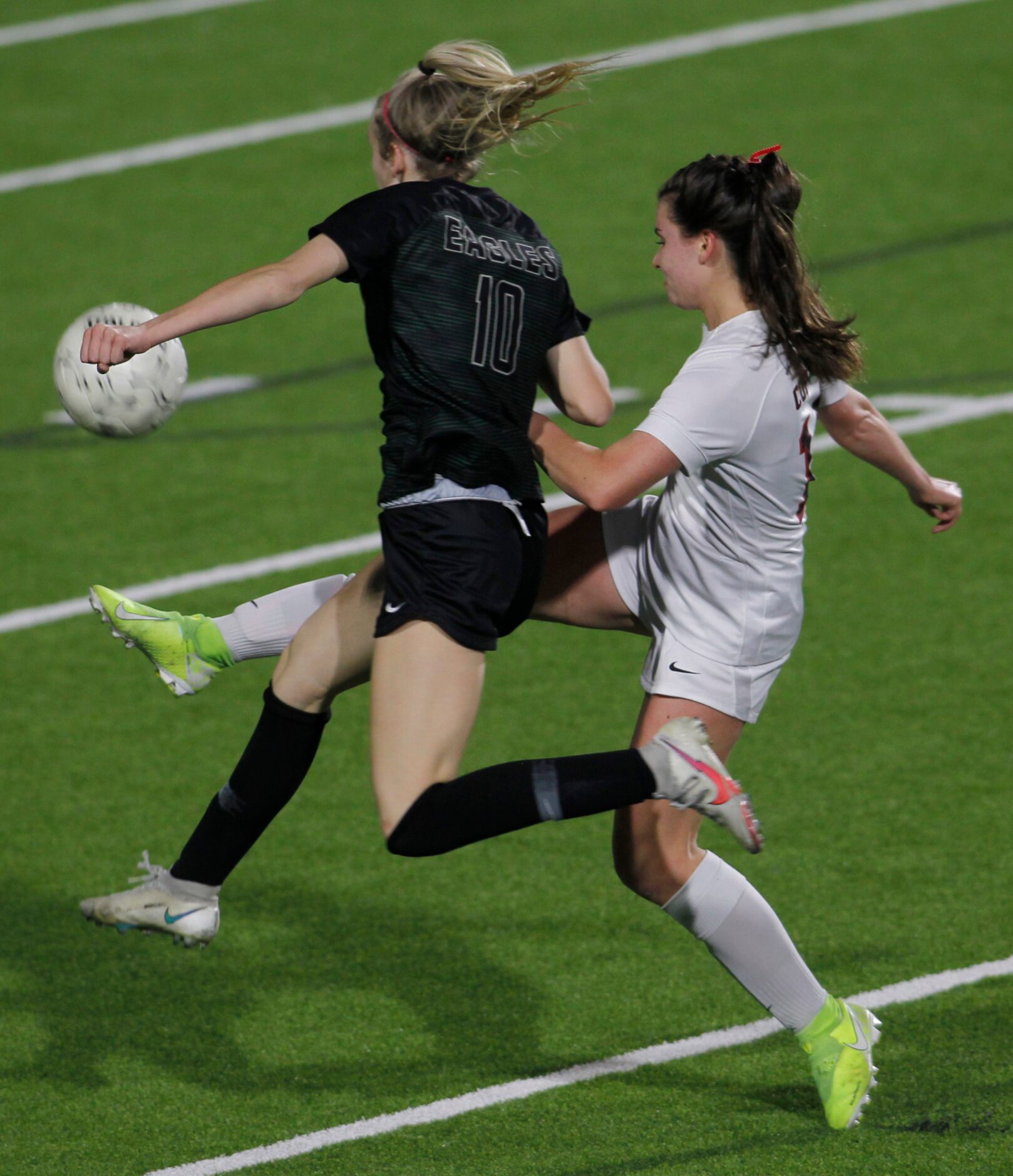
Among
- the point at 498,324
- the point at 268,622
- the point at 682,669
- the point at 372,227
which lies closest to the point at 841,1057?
the point at 682,669

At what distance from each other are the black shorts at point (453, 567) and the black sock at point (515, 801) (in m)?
0.33

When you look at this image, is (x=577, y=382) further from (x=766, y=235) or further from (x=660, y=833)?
(x=660, y=833)

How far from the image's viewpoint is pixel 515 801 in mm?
4215

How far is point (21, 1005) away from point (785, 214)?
2882 millimetres

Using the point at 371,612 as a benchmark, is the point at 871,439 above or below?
above

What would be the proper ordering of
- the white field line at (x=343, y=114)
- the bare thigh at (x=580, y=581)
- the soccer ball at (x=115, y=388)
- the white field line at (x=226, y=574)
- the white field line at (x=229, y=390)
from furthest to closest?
the white field line at (x=343, y=114)
the white field line at (x=229, y=390)
the white field line at (x=226, y=574)
the bare thigh at (x=580, y=581)
the soccer ball at (x=115, y=388)

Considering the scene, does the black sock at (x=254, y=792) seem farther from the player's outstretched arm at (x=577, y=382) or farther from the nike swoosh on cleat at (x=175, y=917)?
the player's outstretched arm at (x=577, y=382)

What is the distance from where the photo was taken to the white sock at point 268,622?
16.2 feet

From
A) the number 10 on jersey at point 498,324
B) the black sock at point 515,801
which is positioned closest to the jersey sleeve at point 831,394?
the number 10 on jersey at point 498,324

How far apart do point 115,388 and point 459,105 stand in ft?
3.54

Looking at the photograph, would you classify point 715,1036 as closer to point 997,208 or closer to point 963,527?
point 963,527

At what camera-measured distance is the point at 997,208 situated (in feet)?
42.2

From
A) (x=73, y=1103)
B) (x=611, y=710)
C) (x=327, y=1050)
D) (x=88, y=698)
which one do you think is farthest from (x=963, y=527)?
(x=73, y=1103)

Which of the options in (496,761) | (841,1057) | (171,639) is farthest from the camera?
A: (496,761)
